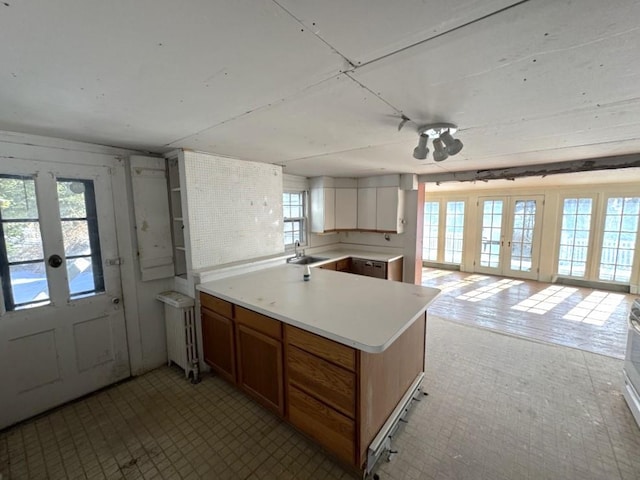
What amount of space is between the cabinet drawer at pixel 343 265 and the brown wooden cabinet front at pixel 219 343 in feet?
7.22

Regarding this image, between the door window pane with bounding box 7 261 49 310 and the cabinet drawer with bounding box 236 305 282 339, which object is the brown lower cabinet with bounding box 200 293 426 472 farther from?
the door window pane with bounding box 7 261 49 310

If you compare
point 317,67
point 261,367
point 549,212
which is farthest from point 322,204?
point 549,212

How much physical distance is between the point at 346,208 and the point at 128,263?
3097 millimetres

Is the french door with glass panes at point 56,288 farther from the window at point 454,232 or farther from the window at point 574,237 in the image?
the window at point 574,237

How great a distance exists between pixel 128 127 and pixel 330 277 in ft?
6.41

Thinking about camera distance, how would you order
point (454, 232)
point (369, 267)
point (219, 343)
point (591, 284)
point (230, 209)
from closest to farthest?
point (219, 343) → point (230, 209) → point (369, 267) → point (591, 284) → point (454, 232)

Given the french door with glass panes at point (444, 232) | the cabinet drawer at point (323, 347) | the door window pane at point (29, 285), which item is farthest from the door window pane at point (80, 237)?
the french door with glass panes at point (444, 232)

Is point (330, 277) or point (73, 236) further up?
point (73, 236)

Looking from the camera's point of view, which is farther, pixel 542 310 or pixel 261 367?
pixel 542 310

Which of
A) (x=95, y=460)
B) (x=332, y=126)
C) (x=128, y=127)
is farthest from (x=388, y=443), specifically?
(x=128, y=127)

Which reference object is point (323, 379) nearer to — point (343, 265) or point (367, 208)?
point (343, 265)

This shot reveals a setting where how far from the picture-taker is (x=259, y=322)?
1.88 m

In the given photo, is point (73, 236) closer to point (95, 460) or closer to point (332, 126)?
point (95, 460)

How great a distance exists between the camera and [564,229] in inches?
210
